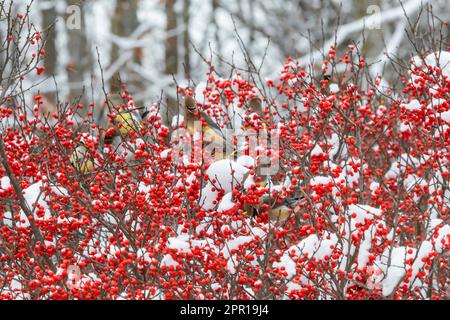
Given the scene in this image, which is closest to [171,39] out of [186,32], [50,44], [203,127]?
[186,32]

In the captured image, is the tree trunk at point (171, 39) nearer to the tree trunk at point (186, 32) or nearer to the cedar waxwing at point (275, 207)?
the tree trunk at point (186, 32)

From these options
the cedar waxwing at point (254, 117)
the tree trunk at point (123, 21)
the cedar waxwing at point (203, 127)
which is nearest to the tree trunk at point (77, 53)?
the tree trunk at point (123, 21)

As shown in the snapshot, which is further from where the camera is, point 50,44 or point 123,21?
point 123,21

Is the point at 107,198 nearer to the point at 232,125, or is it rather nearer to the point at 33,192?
the point at 33,192

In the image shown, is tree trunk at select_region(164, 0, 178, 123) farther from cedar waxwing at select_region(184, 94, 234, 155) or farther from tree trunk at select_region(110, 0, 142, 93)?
cedar waxwing at select_region(184, 94, 234, 155)

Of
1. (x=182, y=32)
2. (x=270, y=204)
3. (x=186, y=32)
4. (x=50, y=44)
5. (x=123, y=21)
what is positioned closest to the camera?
(x=270, y=204)

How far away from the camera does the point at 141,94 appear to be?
19438 millimetres

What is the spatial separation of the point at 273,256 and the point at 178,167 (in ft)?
3.44

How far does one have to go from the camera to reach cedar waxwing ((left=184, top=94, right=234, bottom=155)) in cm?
510

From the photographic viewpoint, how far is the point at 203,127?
5121 millimetres

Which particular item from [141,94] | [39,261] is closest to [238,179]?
[39,261]

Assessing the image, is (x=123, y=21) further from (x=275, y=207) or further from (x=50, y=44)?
(x=275, y=207)

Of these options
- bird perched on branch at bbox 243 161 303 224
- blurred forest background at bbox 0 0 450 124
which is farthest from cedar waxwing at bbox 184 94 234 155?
blurred forest background at bbox 0 0 450 124
